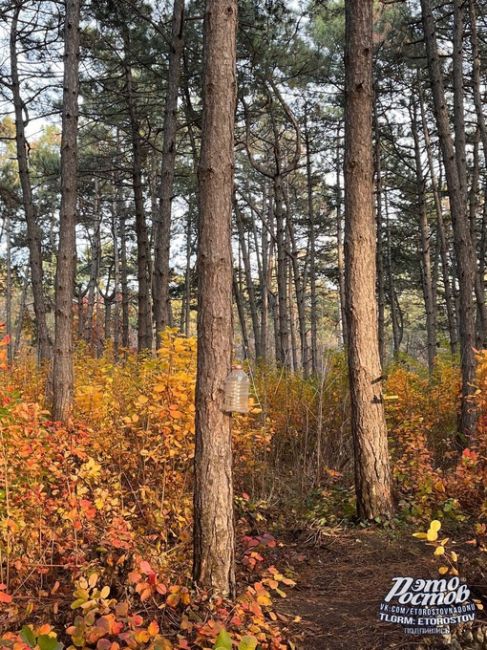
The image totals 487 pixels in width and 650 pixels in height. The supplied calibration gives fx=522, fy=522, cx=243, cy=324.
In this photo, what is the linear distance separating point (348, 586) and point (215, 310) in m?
2.00

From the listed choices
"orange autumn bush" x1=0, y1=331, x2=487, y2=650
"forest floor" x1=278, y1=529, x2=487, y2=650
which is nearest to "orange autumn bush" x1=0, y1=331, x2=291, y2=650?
"orange autumn bush" x1=0, y1=331, x2=487, y2=650

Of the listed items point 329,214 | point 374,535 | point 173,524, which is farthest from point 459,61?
point 329,214

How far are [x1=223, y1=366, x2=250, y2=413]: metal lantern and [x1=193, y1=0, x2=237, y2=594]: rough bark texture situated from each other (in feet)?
0.13

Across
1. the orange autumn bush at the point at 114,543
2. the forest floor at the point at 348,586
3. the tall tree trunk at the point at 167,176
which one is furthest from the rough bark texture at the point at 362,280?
the tall tree trunk at the point at 167,176

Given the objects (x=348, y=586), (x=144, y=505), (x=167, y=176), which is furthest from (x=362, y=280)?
(x=167, y=176)

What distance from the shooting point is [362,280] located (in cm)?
445

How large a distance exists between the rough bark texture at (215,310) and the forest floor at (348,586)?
1.69ft

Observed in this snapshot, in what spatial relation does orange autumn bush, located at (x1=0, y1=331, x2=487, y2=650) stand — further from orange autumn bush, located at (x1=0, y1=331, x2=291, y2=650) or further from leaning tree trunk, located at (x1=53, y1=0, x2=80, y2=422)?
leaning tree trunk, located at (x1=53, y1=0, x2=80, y2=422)

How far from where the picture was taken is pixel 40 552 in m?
3.02

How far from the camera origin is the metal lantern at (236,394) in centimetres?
276

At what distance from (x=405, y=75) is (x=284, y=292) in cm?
597

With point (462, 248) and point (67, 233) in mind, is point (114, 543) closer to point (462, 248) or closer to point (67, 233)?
point (67, 233)

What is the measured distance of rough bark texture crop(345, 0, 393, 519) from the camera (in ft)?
14.2

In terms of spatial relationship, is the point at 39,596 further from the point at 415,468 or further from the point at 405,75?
the point at 405,75
